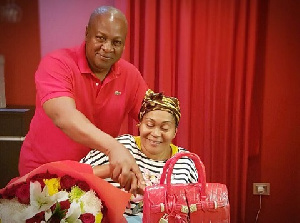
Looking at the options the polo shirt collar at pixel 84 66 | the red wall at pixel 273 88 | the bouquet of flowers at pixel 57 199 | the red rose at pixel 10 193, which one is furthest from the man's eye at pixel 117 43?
the red wall at pixel 273 88

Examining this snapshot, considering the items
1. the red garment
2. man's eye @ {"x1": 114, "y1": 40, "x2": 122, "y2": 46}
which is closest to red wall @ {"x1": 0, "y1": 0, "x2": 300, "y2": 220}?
the red garment

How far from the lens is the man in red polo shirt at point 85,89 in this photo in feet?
5.53

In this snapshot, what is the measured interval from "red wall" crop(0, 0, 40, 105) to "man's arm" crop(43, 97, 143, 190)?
1.77m

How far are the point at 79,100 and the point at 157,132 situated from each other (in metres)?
0.38

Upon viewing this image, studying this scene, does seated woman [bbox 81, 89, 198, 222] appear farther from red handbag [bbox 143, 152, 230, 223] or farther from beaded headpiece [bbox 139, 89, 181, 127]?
red handbag [bbox 143, 152, 230, 223]

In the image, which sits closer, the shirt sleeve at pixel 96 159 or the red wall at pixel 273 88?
the shirt sleeve at pixel 96 159

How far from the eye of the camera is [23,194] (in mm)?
958

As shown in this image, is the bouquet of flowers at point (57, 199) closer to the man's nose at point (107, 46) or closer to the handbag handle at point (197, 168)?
the handbag handle at point (197, 168)

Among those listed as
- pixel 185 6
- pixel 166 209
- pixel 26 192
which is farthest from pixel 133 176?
pixel 185 6

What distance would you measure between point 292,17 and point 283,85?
1.65 ft

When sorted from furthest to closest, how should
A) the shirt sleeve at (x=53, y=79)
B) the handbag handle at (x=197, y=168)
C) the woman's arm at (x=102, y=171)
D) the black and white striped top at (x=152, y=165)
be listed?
the black and white striped top at (x=152, y=165)
the shirt sleeve at (x=53, y=79)
the woman's arm at (x=102, y=171)
the handbag handle at (x=197, y=168)

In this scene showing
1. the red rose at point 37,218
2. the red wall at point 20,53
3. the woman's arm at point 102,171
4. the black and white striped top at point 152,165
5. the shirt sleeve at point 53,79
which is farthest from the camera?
the red wall at point 20,53

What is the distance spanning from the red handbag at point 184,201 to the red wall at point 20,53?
2.26 metres

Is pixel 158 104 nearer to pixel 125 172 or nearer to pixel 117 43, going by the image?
pixel 117 43
